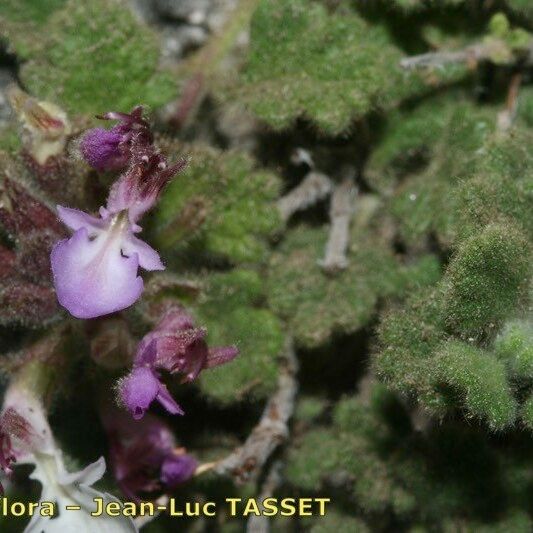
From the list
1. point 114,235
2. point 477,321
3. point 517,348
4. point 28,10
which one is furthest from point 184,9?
point 517,348

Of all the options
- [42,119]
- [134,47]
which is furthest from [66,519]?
[134,47]

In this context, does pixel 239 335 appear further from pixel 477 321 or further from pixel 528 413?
pixel 528 413

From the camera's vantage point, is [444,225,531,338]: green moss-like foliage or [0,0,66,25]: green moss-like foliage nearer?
[444,225,531,338]: green moss-like foliage

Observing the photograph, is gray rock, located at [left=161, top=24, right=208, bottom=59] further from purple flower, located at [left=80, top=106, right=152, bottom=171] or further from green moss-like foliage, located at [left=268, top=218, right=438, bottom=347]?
purple flower, located at [left=80, top=106, right=152, bottom=171]

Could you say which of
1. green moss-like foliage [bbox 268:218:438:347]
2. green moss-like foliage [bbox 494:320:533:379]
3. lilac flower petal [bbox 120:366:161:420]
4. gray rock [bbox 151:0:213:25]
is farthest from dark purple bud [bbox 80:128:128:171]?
gray rock [bbox 151:0:213:25]

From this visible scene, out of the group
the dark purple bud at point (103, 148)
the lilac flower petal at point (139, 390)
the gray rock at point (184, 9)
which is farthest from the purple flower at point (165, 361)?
the gray rock at point (184, 9)

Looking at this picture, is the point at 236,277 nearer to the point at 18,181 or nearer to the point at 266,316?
the point at 266,316
